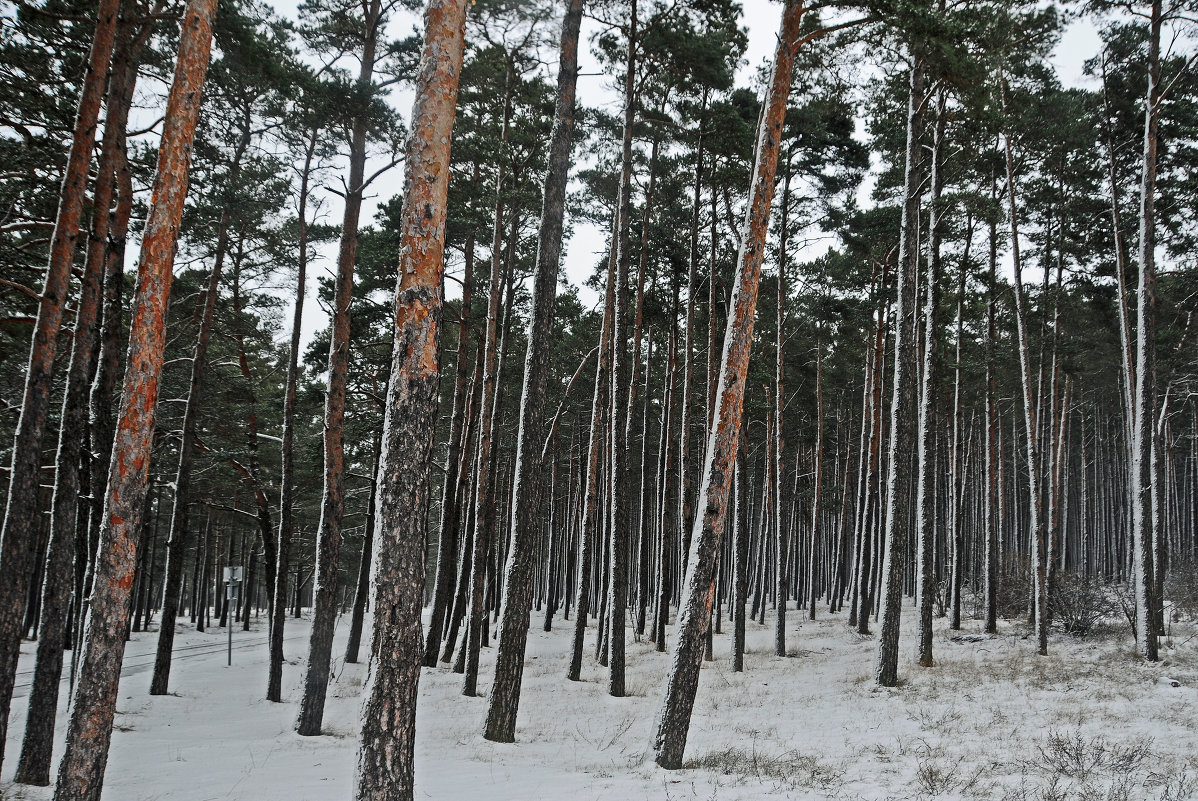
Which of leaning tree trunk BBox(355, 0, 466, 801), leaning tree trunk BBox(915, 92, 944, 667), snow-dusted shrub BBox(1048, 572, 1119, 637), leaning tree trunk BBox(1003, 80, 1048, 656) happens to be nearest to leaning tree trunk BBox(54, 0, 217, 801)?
leaning tree trunk BBox(355, 0, 466, 801)

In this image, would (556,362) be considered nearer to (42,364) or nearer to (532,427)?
(532,427)

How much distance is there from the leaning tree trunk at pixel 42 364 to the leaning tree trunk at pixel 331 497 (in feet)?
11.4

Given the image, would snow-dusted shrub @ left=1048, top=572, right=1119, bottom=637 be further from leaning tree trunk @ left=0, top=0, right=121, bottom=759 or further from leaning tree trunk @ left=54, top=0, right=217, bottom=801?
leaning tree trunk @ left=0, top=0, right=121, bottom=759

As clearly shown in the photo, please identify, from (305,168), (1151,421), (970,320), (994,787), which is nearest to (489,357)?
(305,168)

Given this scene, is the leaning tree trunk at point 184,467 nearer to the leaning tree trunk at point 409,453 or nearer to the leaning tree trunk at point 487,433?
the leaning tree trunk at point 487,433

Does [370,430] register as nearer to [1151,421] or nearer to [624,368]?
[624,368]

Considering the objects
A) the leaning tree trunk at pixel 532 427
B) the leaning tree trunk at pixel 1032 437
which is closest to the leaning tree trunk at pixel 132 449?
the leaning tree trunk at pixel 532 427

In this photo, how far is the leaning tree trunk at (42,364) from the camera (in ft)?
25.2

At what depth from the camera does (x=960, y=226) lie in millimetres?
20172

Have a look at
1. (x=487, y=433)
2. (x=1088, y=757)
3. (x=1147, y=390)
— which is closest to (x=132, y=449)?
(x=487, y=433)

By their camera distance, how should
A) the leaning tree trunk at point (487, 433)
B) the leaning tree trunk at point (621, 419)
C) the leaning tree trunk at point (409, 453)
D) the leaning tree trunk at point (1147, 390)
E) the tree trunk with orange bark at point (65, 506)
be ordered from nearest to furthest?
1. the leaning tree trunk at point (409, 453)
2. the tree trunk with orange bark at point (65, 506)
3. the leaning tree trunk at point (621, 419)
4. the leaning tree trunk at point (1147, 390)
5. the leaning tree trunk at point (487, 433)

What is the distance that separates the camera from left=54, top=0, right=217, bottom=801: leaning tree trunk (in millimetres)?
5754

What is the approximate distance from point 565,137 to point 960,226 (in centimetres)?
1514

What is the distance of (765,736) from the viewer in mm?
10016
